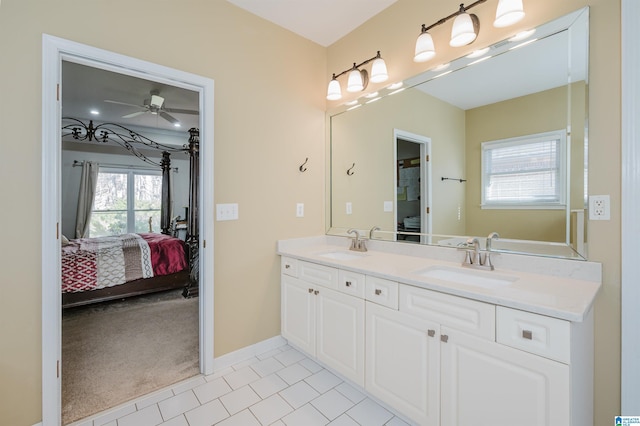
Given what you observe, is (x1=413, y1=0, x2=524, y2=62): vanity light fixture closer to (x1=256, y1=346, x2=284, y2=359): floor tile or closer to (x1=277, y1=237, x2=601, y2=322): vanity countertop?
(x1=277, y1=237, x2=601, y2=322): vanity countertop

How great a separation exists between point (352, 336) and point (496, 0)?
7.03ft

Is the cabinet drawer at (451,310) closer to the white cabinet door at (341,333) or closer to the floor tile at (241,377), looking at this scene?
the white cabinet door at (341,333)

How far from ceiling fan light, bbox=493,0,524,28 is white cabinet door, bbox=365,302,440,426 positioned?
1.63 m

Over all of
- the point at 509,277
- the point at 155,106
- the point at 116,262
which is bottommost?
the point at 116,262

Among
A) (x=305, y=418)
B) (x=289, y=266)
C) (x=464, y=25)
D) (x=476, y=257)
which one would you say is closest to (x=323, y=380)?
(x=305, y=418)

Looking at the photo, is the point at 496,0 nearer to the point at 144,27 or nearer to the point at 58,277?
the point at 144,27

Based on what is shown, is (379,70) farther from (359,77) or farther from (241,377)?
(241,377)

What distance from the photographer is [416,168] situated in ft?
7.04

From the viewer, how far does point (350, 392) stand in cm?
182

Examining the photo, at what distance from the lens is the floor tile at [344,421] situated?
156cm

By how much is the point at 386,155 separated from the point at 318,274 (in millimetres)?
1128

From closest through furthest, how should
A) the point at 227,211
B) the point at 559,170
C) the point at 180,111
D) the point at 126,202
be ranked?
the point at 559,170, the point at 227,211, the point at 180,111, the point at 126,202

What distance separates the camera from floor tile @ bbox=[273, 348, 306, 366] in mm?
2206

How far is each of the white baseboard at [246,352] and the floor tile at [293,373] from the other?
0.31 metres
